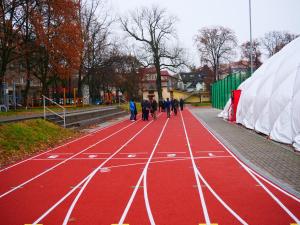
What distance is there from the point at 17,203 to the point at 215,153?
735 centimetres

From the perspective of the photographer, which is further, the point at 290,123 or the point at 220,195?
the point at 290,123

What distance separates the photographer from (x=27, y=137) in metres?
16.2

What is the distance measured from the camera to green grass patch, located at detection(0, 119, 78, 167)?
545 inches

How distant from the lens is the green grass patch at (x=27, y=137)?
13.8 m

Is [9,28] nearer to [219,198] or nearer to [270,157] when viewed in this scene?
[270,157]

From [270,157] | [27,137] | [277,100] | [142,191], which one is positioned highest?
[277,100]

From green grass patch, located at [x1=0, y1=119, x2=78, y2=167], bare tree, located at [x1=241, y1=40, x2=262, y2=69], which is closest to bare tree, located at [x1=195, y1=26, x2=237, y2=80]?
bare tree, located at [x1=241, y1=40, x2=262, y2=69]

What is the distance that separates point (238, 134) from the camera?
1867 centimetres

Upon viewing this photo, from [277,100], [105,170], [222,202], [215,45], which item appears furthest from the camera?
[215,45]

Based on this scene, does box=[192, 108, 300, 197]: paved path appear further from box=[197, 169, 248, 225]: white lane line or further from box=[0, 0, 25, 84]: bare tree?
box=[0, 0, 25, 84]: bare tree

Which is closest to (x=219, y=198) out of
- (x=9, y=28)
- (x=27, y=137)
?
(x=27, y=137)

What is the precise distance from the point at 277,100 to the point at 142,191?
32.2 ft

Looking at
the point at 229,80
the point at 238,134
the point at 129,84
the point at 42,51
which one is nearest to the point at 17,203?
the point at 238,134

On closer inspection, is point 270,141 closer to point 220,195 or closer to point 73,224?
point 220,195
